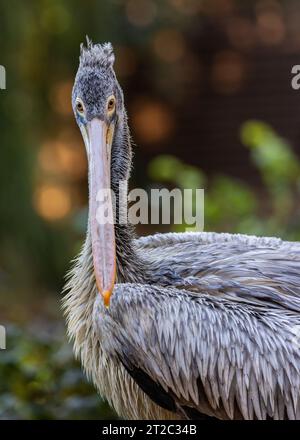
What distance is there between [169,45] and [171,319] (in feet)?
31.8

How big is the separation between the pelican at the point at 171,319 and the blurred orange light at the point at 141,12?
7727 mm

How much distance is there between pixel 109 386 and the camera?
437cm

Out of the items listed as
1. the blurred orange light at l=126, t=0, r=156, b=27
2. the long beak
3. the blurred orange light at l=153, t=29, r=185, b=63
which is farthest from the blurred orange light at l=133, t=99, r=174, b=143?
the long beak

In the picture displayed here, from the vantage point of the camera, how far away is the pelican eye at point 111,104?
4375 millimetres

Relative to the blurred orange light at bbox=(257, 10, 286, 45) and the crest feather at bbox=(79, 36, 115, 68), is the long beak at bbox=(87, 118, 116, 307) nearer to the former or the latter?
the crest feather at bbox=(79, 36, 115, 68)

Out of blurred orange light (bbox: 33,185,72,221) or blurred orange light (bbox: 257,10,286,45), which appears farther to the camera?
blurred orange light (bbox: 257,10,286,45)

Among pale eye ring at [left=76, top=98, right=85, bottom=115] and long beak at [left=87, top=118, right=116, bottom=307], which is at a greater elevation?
pale eye ring at [left=76, top=98, right=85, bottom=115]

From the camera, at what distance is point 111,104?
441 cm

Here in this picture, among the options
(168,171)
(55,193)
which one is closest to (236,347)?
(168,171)

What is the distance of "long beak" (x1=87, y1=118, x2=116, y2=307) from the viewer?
411 centimetres

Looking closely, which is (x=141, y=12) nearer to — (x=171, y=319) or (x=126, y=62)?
(x=126, y=62)

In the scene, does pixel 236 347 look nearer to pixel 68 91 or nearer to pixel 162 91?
pixel 68 91

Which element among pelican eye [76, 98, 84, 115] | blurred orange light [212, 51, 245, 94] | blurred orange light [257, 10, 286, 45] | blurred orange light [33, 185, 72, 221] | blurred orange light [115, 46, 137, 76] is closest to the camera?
pelican eye [76, 98, 84, 115]
